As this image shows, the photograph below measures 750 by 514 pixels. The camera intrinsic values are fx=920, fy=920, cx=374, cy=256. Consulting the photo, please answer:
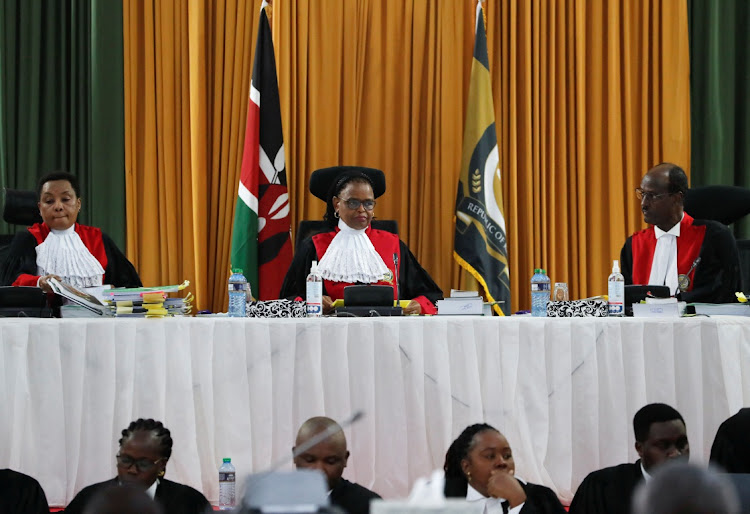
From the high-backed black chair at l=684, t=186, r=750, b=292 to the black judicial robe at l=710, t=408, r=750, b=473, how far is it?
1.94 m

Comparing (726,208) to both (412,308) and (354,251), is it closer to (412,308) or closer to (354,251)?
(412,308)

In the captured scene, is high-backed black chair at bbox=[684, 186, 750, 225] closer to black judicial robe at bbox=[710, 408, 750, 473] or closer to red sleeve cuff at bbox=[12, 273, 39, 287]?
black judicial robe at bbox=[710, 408, 750, 473]

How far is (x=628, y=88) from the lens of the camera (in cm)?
608

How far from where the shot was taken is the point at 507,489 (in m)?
2.56

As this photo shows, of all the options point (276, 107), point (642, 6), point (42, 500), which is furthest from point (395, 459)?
point (642, 6)

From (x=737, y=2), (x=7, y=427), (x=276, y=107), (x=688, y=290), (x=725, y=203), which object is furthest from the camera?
(x=737, y=2)

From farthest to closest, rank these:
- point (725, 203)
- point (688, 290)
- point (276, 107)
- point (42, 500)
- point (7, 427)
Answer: point (276, 107) < point (725, 203) < point (688, 290) < point (7, 427) < point (42, 500)

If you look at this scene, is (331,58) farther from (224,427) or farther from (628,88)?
(224,427)

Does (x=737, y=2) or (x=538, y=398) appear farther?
(x=737, y=2)

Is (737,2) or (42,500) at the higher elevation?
(737,2)

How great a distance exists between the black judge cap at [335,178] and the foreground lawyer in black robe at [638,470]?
8.33ft

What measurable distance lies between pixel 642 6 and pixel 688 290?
2539 millimetres

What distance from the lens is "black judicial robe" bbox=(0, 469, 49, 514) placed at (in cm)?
290

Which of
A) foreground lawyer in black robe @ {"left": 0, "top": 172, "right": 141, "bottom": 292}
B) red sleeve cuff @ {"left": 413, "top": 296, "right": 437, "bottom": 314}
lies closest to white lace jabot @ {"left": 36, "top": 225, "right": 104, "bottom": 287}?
foreground lawyer in black robe @ {"left": 0, "top": 172, "right": 141, "bottom": 292}
